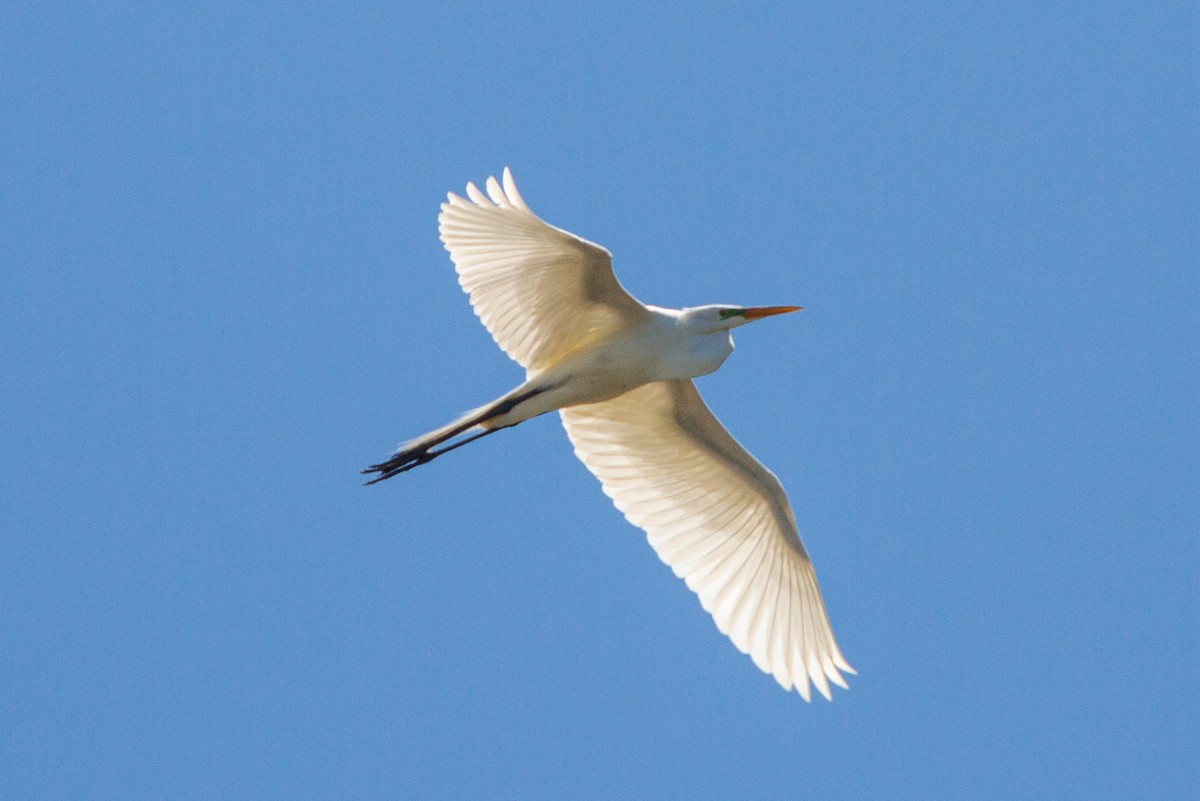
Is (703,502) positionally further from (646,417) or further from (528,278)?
(528,278)

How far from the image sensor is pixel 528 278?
29.6 ft

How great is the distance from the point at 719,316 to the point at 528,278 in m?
1.10

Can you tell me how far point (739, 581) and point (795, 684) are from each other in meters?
0.75

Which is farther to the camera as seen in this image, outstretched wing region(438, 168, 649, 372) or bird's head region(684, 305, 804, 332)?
bird's head region(684, 305, 804, 332)

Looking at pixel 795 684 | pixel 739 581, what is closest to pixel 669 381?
pixel 739 581

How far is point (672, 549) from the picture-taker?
997 cm

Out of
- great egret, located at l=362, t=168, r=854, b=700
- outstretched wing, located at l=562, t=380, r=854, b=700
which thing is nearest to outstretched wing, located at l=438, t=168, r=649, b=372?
great egret, located at l=362, t=168, r=854, b=700

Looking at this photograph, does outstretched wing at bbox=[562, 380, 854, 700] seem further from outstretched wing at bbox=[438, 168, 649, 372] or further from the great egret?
outstretched wing at bbox=[438, 168, 649, 372]

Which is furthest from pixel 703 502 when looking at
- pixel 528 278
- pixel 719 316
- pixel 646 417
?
pixel 528 278

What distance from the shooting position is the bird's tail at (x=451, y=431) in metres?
9.09

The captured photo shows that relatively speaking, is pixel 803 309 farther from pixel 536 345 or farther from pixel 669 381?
pixel 536 345

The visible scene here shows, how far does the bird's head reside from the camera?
30.1 feet

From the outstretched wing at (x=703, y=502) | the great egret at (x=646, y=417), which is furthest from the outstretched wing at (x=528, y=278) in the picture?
the outstretched wing at (x=703, y=502)

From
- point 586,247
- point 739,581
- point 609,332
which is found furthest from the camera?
point 739,581
